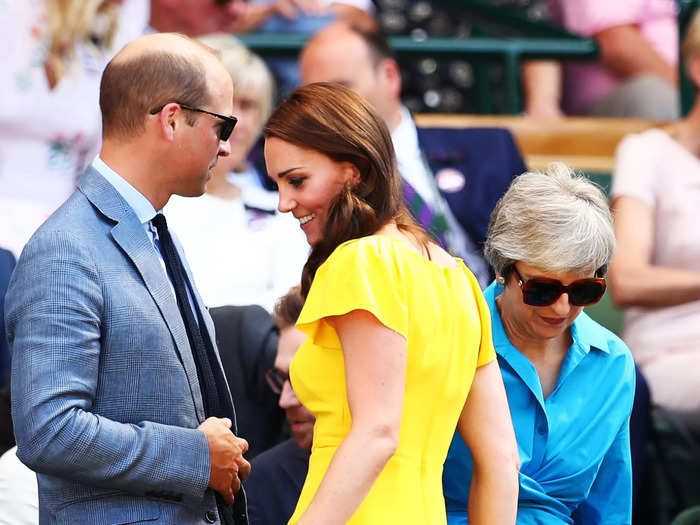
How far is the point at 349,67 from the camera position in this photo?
4.52 meters

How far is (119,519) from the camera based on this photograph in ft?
7.38

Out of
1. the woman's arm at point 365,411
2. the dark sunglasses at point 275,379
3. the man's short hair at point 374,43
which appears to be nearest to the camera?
the woman's arm at point 365,411

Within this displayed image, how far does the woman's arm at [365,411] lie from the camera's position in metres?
2.13

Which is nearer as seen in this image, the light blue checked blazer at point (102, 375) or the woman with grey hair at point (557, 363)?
the light blue checked blazer at point (102, 375)

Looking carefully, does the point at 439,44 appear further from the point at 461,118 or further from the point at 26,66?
the point at 26,66

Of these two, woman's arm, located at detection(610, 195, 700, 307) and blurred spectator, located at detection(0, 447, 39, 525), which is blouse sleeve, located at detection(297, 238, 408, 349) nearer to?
blurred spectator, located at detection(0, 447, 39, 525)

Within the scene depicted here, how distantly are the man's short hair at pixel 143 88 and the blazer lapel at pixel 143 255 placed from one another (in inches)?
4.6

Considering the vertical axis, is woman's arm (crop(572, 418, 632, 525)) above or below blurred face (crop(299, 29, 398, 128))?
below

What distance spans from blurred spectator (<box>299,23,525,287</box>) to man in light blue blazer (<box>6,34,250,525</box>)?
1803 mm

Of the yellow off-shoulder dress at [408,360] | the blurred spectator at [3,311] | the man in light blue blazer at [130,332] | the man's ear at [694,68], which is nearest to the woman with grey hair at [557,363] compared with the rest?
the yellow off-shoulder dress at [408,360]

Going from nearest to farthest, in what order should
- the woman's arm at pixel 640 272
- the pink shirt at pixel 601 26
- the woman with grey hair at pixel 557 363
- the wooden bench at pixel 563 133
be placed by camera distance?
the woman with grey hair at pixel 557 363 → the woman's arm at pixel 640 272 → the wooden bench at pixel 563 133 → the pink shirt at pixel 601 26

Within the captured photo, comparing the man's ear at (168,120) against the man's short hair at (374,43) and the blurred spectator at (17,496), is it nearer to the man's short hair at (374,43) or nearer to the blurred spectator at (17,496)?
the blurred spectator at (17,496)

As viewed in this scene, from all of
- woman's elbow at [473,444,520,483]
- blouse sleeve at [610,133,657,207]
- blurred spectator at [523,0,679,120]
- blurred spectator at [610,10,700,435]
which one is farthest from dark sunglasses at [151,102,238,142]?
blurred spectator at [523,0,679,120]

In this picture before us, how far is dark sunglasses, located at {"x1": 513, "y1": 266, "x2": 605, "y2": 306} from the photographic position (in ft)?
8.63
